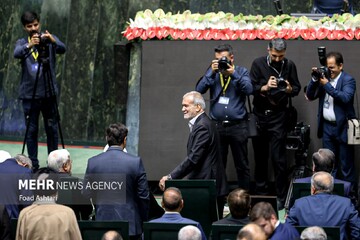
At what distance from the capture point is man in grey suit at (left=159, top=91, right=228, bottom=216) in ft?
39.2

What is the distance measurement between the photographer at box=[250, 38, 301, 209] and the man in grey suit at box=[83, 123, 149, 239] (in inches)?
111

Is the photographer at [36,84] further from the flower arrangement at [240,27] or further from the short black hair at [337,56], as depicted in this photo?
the short black hair at [337,56]

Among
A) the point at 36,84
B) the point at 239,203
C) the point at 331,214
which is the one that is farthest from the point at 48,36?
the point at 331,214

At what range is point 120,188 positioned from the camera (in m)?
10.9

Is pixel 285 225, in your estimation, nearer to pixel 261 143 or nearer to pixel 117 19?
pixel 261 143

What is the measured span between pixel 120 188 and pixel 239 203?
1442mm

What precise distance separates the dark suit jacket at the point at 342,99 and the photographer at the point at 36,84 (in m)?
3.23

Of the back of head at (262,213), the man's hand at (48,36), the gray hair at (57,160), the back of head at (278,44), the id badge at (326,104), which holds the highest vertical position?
the man's hand at (48,36)

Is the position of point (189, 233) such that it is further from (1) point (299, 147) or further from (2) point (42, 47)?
(2) point (42, 47)

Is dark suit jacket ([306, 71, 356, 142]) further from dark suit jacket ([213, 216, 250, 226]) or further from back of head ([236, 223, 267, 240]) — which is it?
back of head ([236, 223, 267, 240])

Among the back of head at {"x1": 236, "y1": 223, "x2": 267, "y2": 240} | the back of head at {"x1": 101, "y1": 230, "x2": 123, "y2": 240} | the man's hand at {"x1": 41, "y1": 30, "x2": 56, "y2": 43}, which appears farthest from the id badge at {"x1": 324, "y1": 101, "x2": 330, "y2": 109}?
the back of head at {"x1": 236, "y1": 223, "x2": 267, "y2": 240}

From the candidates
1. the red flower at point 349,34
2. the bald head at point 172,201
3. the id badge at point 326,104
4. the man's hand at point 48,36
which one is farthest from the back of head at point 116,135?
the red flower at point 349,34

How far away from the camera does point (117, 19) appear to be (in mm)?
18250

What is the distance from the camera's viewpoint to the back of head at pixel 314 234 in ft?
29.2
